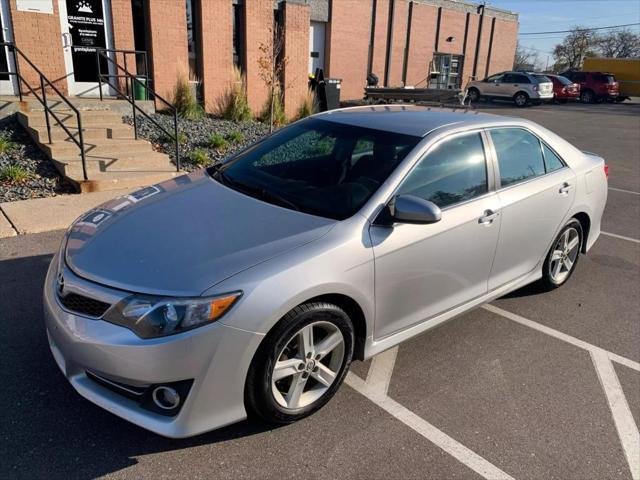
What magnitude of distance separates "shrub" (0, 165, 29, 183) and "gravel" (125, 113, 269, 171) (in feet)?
8.42

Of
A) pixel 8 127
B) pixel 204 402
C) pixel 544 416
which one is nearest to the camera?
pixel 204 402

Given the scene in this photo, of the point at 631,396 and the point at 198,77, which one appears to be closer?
the point at 631,396

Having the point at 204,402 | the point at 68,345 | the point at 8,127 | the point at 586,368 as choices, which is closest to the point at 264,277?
the point at 204,402

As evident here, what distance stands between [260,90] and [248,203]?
13.4 metres

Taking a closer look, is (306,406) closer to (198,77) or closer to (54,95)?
(54,95)

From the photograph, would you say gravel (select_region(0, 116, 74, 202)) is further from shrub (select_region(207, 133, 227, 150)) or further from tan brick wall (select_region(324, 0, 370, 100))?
tan brick wall (select_region(324, 0, 370, 100))

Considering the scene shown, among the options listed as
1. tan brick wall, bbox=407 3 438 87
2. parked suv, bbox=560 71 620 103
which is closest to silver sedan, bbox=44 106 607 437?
tan brick wall, bbox=407 3 438 87

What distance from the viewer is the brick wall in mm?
14945

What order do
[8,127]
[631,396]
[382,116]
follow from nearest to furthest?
[631,396]
[382,116]
[8,127]

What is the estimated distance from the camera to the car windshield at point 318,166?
3273 millimetres

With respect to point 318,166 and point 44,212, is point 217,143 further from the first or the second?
point 318,166

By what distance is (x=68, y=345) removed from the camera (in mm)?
2604

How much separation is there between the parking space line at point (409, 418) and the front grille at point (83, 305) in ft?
5.25

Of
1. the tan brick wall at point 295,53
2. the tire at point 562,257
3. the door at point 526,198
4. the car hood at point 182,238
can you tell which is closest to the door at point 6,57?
the tan brick wall at point 295,53
